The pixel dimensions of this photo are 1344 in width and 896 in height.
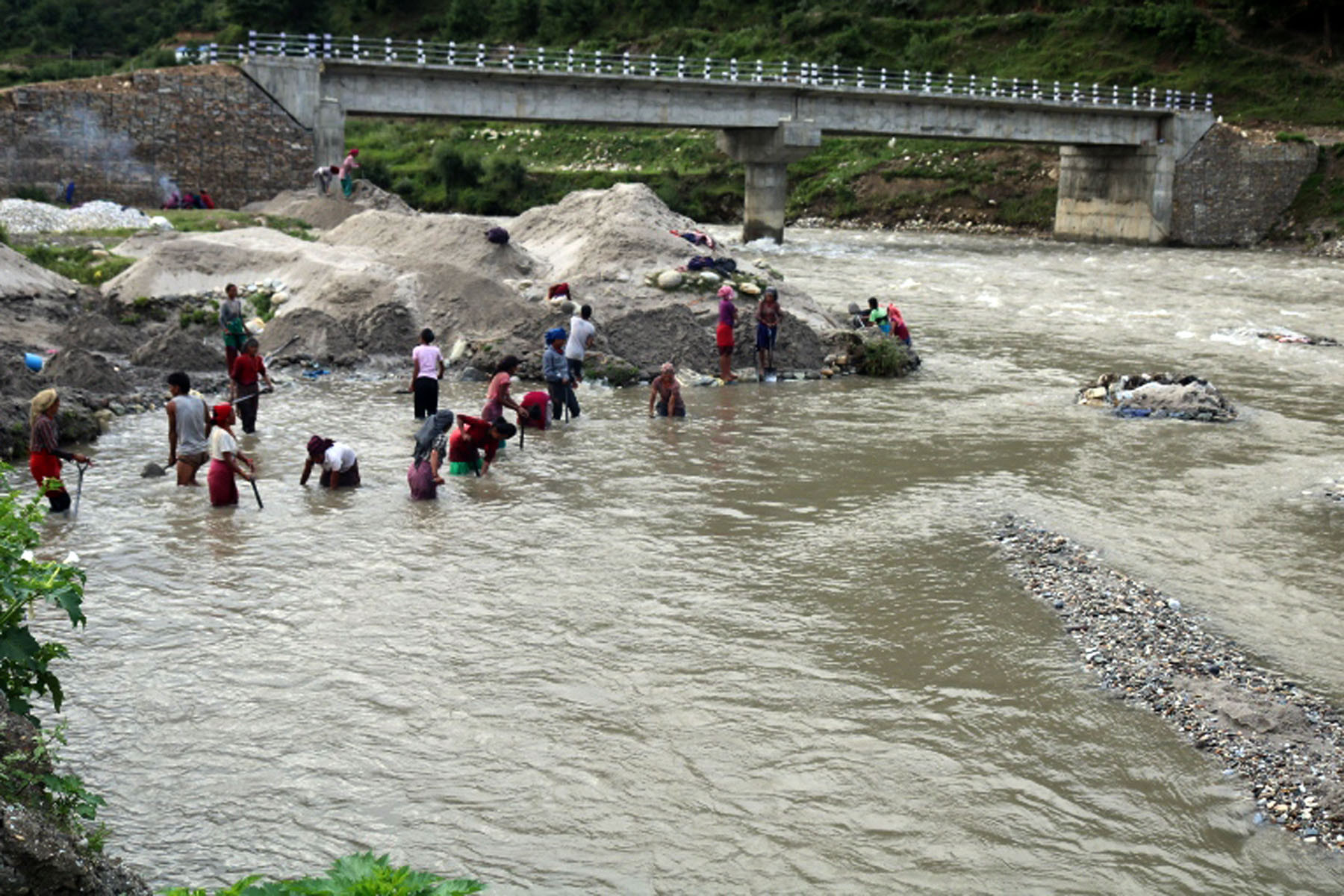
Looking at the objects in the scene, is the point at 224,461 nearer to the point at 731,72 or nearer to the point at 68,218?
the point at 68,218

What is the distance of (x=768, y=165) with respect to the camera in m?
54.9

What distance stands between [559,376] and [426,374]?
2063 mm

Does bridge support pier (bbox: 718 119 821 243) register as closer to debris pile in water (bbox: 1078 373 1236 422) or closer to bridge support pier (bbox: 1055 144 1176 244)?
bridge support pier (bbox: 1055 144 1176 244)

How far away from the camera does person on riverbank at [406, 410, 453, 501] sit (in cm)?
1563

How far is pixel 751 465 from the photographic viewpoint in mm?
18000

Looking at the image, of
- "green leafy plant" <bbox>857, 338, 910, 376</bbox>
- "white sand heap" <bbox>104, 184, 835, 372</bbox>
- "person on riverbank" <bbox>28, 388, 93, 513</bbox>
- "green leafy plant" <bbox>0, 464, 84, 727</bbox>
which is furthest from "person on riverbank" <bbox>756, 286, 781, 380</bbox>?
"green leafy plant" <bbox>0, 464, 84, 727</bbox>

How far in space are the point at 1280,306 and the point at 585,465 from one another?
2794cm

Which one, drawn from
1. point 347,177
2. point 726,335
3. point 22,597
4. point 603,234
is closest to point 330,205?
point 347,177

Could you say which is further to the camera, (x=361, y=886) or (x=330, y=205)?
(x=330, y=205)

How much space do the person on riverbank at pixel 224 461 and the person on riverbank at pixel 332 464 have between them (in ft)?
3.25

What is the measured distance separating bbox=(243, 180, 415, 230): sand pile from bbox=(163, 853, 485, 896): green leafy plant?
1249 inches

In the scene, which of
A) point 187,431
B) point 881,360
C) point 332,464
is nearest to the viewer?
point 187,431

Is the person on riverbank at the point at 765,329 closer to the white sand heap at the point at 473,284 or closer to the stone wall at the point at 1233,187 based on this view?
the white sand heap at the point at 473,284

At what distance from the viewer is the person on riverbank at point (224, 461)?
1472cm
